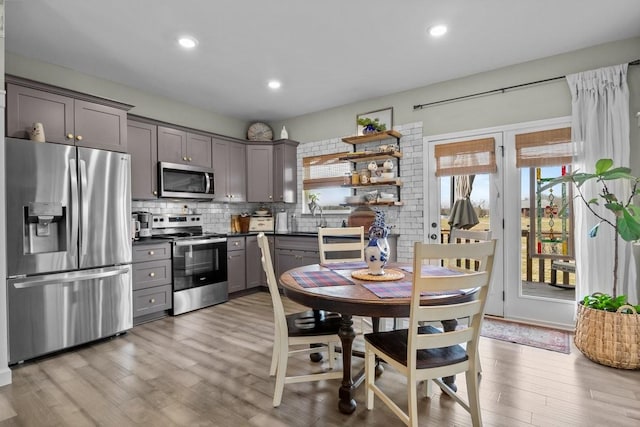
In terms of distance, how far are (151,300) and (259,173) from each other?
93.6 inches

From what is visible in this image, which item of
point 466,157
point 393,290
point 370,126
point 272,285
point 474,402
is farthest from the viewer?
point 370,126

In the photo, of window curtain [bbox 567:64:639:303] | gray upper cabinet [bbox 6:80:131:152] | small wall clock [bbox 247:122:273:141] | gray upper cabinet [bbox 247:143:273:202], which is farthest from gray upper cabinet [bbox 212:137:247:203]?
window curtain [bbox 567:64:639:303]

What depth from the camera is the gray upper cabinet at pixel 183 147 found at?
4141mm

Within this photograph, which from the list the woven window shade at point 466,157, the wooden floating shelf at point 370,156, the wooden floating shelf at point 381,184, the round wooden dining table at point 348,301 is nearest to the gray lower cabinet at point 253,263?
the wooden floating shelf at point 381,184

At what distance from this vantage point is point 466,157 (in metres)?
3.83

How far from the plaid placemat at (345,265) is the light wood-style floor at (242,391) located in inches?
28.7

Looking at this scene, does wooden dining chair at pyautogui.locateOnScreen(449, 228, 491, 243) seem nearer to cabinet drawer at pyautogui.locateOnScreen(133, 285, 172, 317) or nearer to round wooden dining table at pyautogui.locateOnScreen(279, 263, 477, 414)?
round wooden dining table at pyautogui.locateOnScreen(279, 263, 477, 414)

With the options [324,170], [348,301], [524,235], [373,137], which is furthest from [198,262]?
[524,235]

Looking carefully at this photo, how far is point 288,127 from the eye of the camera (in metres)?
5.49

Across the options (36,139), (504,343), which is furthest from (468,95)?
(36,139)

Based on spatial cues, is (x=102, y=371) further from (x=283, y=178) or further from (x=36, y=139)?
(x=283, y=178)

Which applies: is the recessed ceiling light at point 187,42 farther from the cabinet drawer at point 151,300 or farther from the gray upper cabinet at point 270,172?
the cabinet drawer at point 151,300

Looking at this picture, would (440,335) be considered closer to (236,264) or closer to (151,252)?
(151,252)

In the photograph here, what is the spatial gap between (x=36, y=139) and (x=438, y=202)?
4.00 m
